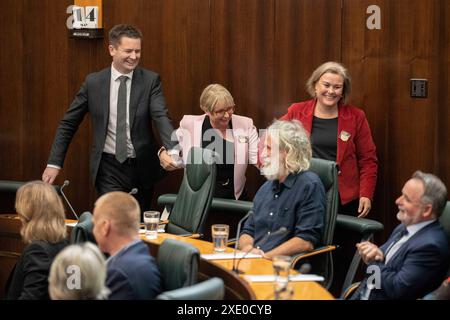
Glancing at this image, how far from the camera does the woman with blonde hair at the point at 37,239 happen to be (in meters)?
3.51

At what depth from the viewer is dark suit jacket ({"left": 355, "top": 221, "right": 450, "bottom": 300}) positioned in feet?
11.6

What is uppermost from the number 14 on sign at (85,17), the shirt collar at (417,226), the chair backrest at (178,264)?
the number 14 on sign at (85,17)

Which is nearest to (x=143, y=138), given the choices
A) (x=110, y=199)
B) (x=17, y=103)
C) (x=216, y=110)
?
(x=216, y=110)

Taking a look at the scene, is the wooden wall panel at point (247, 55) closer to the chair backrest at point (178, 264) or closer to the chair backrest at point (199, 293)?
the chair backrest at point (178, 264)

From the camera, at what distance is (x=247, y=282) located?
343 centimetres

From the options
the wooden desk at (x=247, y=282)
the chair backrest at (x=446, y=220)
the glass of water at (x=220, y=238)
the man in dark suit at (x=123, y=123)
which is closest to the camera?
the wooden desk at (x=247, y=282)

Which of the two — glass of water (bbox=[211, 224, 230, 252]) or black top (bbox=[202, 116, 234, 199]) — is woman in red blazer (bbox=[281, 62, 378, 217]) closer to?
black top (bbox=[202, 116, 234, 199])

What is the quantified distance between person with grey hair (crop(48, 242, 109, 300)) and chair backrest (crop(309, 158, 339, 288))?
5.99 feet

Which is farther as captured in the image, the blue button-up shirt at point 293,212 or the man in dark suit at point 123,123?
the man in dark suit at point 123,123

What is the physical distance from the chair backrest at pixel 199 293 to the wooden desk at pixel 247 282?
0.39m

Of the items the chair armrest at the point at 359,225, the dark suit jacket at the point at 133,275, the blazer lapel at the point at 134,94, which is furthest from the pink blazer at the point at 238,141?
the dark suit jacket at the point at 133,275

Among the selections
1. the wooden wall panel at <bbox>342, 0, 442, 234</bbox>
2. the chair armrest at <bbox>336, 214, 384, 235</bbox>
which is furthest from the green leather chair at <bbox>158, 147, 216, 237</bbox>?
the wooden wall panel at <bbox>342, 0, 442, 234</bbox>

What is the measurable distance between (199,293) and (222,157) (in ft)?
9.15

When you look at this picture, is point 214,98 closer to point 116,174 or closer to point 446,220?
point 116,174
